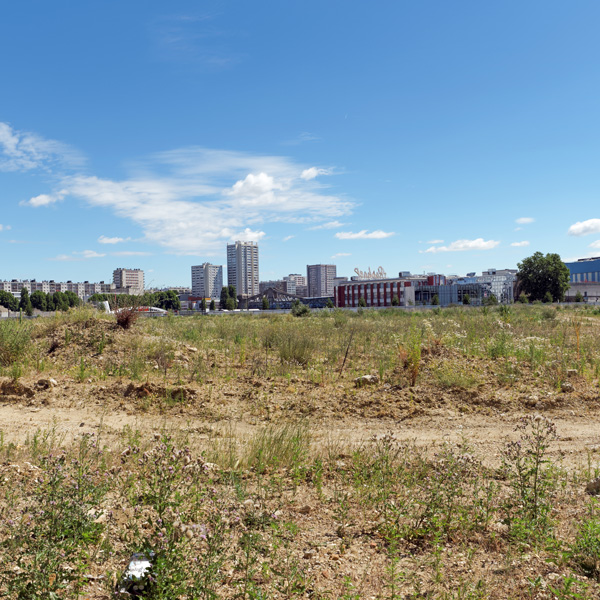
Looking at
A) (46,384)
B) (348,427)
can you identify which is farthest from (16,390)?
(348,427)

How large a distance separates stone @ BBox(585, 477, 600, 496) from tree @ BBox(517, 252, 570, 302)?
219ft

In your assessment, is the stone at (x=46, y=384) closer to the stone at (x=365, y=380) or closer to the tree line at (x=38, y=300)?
the stone at (x=365, y=380)

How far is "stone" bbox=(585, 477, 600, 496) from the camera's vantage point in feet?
15.5

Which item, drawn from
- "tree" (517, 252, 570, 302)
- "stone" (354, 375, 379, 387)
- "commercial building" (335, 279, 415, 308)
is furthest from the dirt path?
"commercial building" (335, 279, 415, 308)

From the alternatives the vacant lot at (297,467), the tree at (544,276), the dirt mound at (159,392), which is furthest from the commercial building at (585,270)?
the dirt mound at (159,392)

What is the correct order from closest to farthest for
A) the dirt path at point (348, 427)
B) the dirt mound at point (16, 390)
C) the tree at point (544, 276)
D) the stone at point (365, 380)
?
the dirt path at point (348, 427)
the dirt mound at point (16, 390)
the stone at point (365, 380)
the tree at point (544, 276)

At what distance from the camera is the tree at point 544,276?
211 ft

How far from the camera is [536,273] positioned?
65.4m

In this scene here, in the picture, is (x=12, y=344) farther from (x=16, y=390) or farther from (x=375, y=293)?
(x=375, y=293)

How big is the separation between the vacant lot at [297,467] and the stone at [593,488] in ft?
0.35

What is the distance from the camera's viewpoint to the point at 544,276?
6475cm

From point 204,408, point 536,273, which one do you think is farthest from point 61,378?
point 536,273

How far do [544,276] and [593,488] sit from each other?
67282mm

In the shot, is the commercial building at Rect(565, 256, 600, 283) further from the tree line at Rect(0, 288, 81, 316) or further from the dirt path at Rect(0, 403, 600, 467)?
the tree line at Rect(0, 288, 81, 316)
